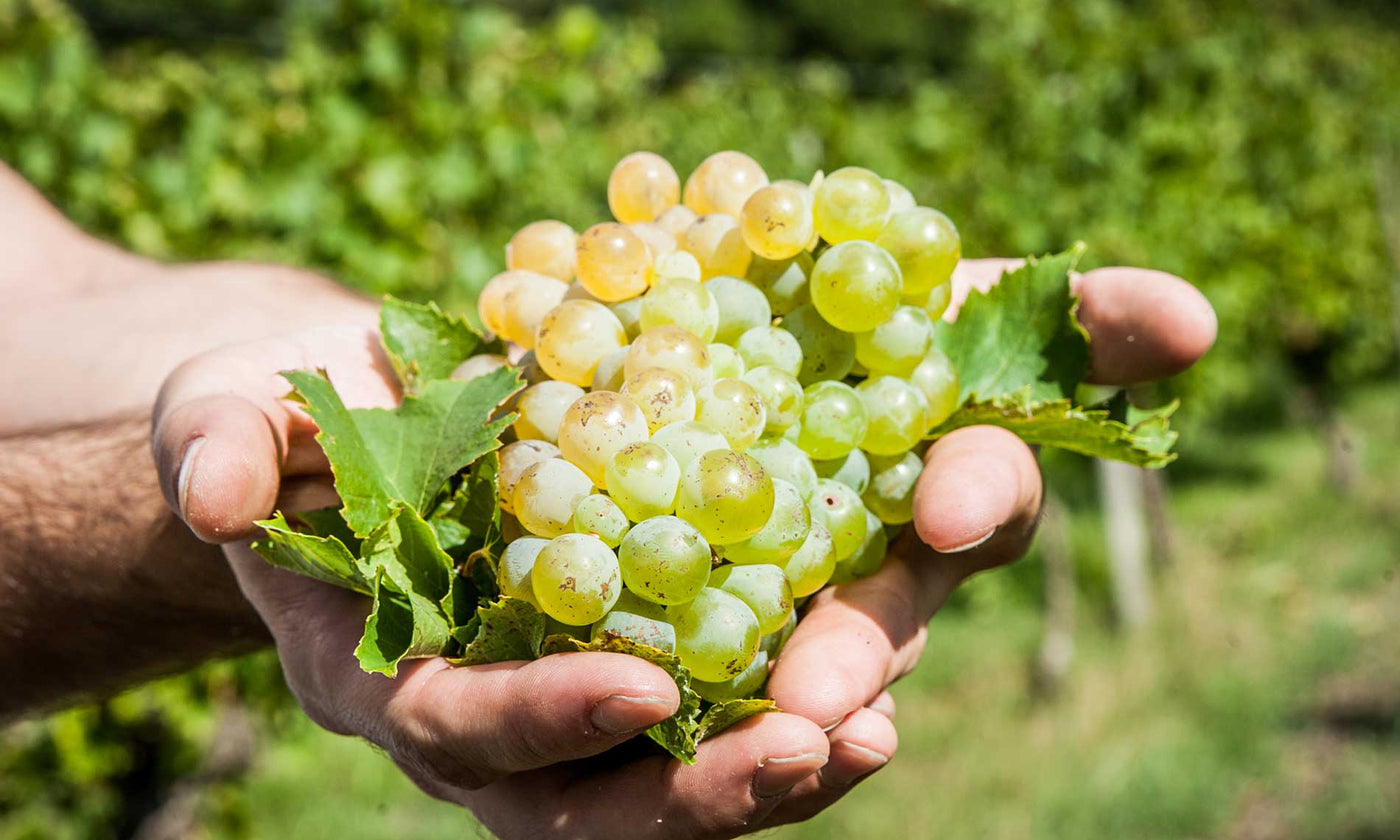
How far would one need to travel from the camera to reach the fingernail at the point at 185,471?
129 cm

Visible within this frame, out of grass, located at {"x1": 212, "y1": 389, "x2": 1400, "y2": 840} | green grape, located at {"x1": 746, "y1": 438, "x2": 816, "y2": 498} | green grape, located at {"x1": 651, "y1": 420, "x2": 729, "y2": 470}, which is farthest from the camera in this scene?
grass, located at {"x1": 212, "y1": 389, "x2": 1400, "y2": 840}

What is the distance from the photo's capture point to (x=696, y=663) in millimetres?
1264

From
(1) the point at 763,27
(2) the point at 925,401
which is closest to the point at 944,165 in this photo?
(2) the point at 925,401

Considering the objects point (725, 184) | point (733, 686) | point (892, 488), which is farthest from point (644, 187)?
point (733, 686)

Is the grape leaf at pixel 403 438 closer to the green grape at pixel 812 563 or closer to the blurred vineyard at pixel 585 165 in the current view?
the green grape at pixel 812 563

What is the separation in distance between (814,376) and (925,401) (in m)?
0.17

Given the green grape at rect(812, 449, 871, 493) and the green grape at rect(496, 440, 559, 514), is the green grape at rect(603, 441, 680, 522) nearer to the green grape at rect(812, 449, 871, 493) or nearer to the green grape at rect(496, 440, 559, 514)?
the green grape at rect(496, 440, 559, 514)

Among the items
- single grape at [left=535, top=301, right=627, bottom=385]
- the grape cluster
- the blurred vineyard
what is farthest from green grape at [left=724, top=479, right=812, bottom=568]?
the blurred vineyard

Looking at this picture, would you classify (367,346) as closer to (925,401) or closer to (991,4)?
(925,401)

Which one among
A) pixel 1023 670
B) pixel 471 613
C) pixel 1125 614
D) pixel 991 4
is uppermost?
pixel 991 4

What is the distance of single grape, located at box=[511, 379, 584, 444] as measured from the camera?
4.81ft

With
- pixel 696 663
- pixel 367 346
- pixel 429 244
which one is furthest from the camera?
pixel 429 244

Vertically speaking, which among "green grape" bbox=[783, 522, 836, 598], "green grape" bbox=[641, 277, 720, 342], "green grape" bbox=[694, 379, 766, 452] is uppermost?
"green grape" bbox=[641, 277, 720, 342]

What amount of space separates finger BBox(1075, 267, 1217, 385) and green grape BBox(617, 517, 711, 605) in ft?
2.98
